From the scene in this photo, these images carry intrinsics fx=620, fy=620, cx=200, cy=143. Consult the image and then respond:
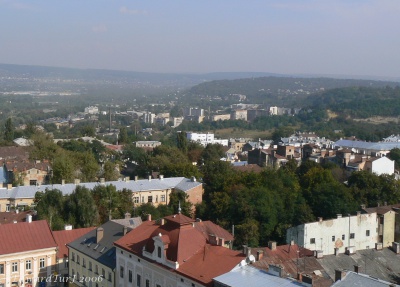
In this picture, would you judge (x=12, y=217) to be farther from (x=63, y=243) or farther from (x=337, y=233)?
(x=337, y=233)

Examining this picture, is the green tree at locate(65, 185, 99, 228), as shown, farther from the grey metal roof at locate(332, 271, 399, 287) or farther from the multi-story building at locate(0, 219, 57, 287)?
the grey metal roof at locate(332, 271, 399, 287)

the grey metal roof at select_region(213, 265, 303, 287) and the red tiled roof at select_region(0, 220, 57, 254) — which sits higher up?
the grey metal roof at select_region(213, 265, 303, 287)

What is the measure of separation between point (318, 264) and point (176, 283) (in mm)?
7223

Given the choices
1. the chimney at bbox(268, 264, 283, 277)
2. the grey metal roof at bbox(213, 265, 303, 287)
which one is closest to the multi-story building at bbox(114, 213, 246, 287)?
the grey metal roof at bbox(213, 265, 303, 287)

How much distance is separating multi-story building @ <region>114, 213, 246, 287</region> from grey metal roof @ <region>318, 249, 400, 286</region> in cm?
596

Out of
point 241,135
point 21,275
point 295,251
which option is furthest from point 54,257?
point 241,135

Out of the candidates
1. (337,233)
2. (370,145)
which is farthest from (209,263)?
(370,145)

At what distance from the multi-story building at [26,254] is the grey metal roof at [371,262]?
1365 centimetres

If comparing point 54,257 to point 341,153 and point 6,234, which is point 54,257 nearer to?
point 6,234

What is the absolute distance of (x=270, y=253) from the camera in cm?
2656

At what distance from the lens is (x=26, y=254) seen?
30.7 m

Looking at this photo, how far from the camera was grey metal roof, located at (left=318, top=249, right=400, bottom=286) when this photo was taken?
28.4 metres

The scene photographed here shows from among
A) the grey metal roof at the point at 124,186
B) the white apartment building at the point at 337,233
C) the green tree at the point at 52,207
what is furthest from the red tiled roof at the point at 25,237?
the white apartment building at the point at 337,233

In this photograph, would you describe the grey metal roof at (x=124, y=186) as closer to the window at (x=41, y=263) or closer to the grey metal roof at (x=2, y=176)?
the grey metal roof at (x=2, y=176)
